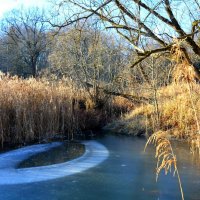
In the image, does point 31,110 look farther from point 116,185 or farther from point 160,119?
point 116,185

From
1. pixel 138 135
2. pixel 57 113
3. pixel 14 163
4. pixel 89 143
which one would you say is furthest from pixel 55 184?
pixel 138 135

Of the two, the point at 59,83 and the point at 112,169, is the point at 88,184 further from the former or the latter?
the point at 59,83

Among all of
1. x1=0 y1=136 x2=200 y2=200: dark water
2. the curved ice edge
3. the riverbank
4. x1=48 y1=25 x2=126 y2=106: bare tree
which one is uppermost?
x1=48 y1=25 x2=126 y2=106: bare tree

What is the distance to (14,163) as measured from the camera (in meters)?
6.13

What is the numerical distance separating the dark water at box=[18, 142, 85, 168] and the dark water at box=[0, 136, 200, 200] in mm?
892

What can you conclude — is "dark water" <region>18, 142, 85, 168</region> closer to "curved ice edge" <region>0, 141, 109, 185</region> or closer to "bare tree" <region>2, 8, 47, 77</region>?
"curved ice edge" <region>0, 141, 109, 185</region>

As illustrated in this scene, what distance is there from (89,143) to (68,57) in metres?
7.22

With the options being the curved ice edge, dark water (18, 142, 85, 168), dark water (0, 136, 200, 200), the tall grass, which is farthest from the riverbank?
dark water (0, 136, 200, 200)

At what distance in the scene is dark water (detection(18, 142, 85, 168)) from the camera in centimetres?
614

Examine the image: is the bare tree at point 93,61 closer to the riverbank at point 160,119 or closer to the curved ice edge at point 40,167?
the riverbank at point 160,119

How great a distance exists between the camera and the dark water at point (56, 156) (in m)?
6.14

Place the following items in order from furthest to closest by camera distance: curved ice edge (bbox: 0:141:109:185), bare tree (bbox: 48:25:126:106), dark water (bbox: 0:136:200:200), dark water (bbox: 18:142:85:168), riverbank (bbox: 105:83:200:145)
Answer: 1. bare tree (bbox: 48:25:126:106)
2. riverbank (bbox: 105:83:200:145)
3. dark water (bbox: 18:142:85:168)
4. curved ice edge (bbox: 0:141:109:185)
5. dark water (bbox: 0:136:200:200)

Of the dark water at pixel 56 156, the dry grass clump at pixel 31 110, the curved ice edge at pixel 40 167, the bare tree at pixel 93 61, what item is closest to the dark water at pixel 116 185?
the curved ice edge at pixel 40 167

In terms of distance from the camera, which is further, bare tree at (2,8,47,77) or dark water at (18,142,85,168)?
bare tree at (2,8,47,77)
